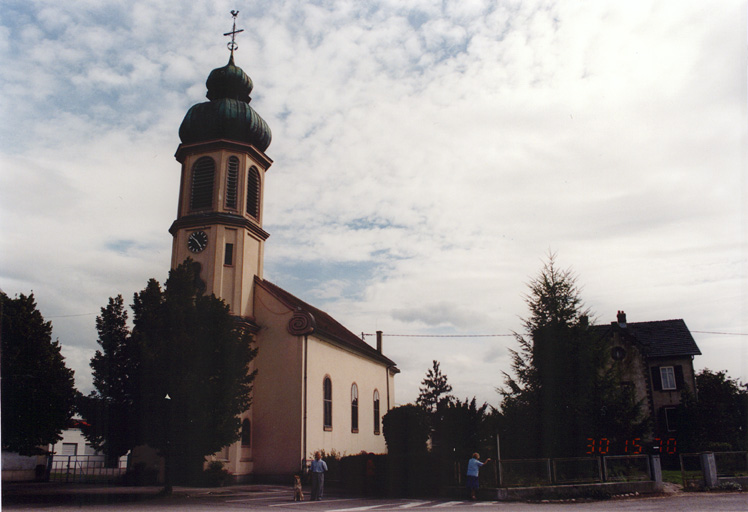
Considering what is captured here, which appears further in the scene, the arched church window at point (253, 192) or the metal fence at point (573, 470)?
the arched church window at point (253, 192)

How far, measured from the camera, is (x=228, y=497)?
61.1 feet

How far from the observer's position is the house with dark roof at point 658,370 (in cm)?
3884

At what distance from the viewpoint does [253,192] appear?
1156 inches

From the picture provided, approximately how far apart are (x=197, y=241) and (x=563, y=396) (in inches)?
691

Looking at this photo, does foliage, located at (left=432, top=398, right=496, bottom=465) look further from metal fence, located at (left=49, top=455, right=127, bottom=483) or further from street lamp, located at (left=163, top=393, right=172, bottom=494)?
metal fence, located at (left=49, top=455, right=127, bottom=483)

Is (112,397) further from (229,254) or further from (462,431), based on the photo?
(462,431)

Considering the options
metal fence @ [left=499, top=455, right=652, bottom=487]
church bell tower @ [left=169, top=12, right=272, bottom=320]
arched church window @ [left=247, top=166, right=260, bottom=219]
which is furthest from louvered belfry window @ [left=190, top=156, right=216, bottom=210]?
metal fence @ [left=499, top=455, right=652, bottom=487]

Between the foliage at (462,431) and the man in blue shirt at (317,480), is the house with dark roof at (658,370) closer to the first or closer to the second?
the foliage at (462,431)

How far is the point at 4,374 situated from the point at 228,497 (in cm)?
986

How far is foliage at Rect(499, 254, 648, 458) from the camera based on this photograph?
21.8 meters

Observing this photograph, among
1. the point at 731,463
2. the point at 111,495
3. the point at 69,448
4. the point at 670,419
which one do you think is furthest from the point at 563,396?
the point at 69,448

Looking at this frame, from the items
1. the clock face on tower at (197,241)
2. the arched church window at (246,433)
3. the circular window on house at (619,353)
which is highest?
the clock face on tower at (197,241)

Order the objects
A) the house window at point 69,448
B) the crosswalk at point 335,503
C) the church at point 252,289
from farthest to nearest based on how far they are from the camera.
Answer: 1. the house window at point 69,448
2. the church at point 252,289
3. the crosswalk at point 335,503

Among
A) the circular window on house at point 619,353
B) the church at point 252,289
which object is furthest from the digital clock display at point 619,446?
the circular window on house at point 619,353
